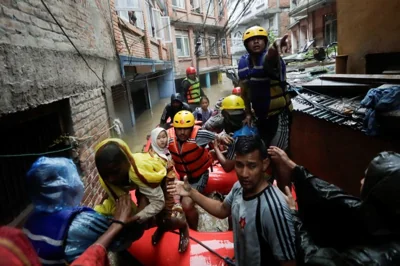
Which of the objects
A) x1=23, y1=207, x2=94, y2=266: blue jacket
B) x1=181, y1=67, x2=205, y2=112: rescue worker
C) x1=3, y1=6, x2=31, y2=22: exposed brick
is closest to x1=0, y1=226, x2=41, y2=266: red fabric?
x1=23, y1=207, x2=94, y2=266: blue jacket

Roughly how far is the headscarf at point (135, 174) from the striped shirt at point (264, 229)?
0.71 m

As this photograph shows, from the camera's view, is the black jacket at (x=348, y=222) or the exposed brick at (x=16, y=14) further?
the exposed brick at (x=16, y=14)

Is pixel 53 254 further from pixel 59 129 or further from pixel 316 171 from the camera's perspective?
pixel 316 171

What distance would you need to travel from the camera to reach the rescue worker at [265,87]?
3.08 meters

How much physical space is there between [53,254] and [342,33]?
6.57 m

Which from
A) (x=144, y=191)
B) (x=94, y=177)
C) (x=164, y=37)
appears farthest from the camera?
(x=164, y=37)

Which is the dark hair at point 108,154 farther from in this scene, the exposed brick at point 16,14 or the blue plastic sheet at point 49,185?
the exposed brick at point 16,14

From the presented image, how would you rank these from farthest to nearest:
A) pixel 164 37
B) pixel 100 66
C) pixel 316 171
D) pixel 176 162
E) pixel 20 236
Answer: pixel 164 37, pixel 100 66, pixel 316 171, pixel 176 162, pixel 20 236

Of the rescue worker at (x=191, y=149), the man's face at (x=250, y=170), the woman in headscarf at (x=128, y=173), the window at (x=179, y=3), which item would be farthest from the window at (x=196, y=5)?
the man's face at (x=250, y=170)

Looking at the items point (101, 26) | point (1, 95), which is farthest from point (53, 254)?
point (101, 26)

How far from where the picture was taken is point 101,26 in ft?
18.2

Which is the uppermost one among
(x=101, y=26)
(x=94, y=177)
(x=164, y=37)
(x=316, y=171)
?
(x=164, y=37)

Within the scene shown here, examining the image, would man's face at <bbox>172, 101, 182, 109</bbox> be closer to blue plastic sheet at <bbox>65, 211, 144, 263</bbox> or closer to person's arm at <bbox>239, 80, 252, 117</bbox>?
person's arm at <bbox>239, 80, 252, 117</bbox>

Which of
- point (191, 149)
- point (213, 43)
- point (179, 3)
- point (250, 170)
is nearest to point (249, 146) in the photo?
point (250, 170)
